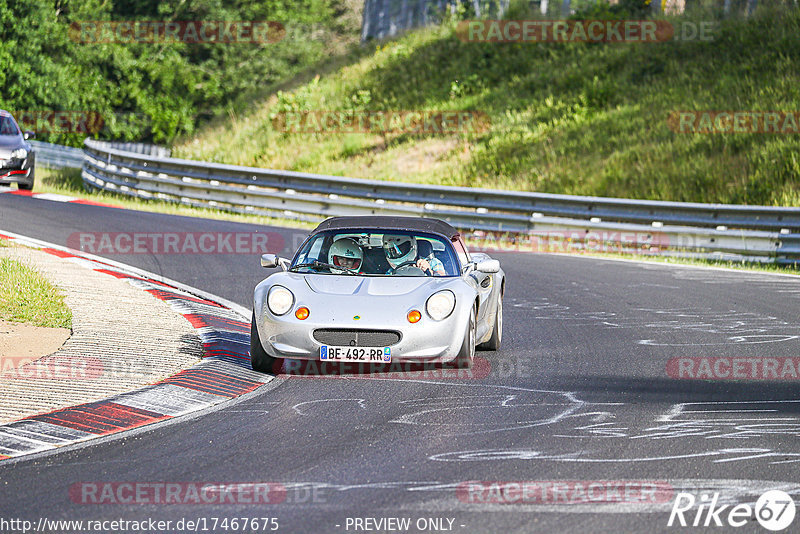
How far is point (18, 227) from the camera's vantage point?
57.2 ft

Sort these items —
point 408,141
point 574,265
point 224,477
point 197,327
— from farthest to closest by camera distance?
point 408,141 → point 574,265 → point 197,327 → point 224,477

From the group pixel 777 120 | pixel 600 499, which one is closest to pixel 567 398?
pixel 600 499

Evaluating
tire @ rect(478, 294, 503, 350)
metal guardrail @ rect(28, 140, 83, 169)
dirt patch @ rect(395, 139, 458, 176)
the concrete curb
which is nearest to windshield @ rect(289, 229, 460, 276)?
tire @ rect(478, 294, 503, 350)

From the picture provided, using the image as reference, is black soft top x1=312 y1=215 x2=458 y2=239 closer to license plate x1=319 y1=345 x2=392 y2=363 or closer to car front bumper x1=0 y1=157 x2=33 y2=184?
license plate x1=319 y1=345 x2=392 y2=363

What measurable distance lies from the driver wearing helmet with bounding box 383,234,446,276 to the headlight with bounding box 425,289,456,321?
2.02 ft

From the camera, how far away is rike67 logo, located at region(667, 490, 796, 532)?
490cm

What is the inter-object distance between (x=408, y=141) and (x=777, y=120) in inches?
413

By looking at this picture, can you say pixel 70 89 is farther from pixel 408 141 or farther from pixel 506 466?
pixel 506 466

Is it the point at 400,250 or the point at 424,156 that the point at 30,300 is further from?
the point at 424,156

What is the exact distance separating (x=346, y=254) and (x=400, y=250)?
502 mm

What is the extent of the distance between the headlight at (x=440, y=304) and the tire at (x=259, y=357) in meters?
1.30

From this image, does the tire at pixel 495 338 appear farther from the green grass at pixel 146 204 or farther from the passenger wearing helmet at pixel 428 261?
the green grass at pixel 146 204

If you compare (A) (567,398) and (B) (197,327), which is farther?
(B) (197,327)

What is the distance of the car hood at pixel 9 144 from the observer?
2189cm
